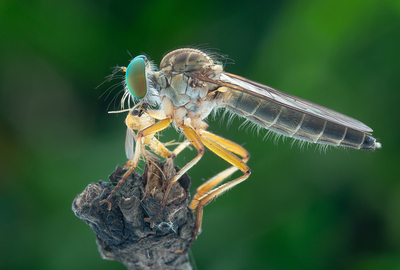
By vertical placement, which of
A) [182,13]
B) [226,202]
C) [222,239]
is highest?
[182,13]

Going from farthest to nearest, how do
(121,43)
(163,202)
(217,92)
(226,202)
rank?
1. (226,202)
2. (121,43)
3. (217,92)
4. (163,202)

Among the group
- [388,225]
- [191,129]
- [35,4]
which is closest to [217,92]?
[191,129]

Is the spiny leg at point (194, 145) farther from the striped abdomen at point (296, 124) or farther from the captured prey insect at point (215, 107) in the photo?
the striped abdomen at point (296, 124)

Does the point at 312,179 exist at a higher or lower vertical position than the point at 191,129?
lower

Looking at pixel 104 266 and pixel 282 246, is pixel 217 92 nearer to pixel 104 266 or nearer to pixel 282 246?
pixel 282 246

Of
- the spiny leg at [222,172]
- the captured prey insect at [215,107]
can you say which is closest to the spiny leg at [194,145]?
the captured prey insect at [215,107]

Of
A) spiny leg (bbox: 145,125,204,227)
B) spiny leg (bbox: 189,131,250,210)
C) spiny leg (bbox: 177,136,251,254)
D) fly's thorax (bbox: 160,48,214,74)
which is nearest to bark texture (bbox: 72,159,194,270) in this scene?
spiny leg (bbox: 145,125,204,227)
